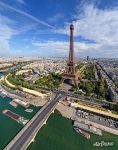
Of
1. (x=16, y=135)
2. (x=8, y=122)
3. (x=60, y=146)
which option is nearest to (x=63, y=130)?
(x=60, y=146)

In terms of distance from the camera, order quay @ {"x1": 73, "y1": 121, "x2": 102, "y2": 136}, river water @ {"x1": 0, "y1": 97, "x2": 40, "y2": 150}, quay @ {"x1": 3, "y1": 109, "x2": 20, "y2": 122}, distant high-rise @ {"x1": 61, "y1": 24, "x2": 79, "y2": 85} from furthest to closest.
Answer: distant high-rise @ {"x1": 61, "y1": 24, "x2": 79, "y2": 85} < quay @ {"x1": 3, "y1": 109, "x2": 20, "y2": 122} < quay @ {"x1": 73, "y1": 121, "x2": 102, "y2": 136} < river water @ {"x1": 0, "y1": 97, "x2": 40, "y2": 150}

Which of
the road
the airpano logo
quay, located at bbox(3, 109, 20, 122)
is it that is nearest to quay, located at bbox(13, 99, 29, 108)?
quay, located at bbox(3, 109, 20, 122)

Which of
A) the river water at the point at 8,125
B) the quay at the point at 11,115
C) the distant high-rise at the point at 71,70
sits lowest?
the river water at the point at 8,125

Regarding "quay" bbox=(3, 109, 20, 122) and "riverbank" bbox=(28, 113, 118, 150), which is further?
"quay" bbox=(3, 109, 20, 122)

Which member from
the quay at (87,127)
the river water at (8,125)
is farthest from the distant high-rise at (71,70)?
the quay at (87,127)

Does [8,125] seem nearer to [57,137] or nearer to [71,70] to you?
[57,137]

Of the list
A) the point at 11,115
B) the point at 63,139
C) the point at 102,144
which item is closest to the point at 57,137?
the point at 63,139

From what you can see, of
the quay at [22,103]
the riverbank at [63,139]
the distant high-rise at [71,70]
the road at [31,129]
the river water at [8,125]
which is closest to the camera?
the road at [31,129]

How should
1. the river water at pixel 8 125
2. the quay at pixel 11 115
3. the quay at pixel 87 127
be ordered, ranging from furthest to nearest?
the quay at pixel 11 115
the quay at pixel 87 127
the river water at pixel 8 125

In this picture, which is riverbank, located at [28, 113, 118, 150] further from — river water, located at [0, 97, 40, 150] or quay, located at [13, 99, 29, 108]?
quay, located at [13, 99, 29, 108]

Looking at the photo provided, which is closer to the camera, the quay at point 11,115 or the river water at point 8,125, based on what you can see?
the river water at point 8,125

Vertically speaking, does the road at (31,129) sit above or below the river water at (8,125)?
above

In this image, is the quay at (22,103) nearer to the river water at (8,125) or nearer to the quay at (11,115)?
the river water at (8,125)
